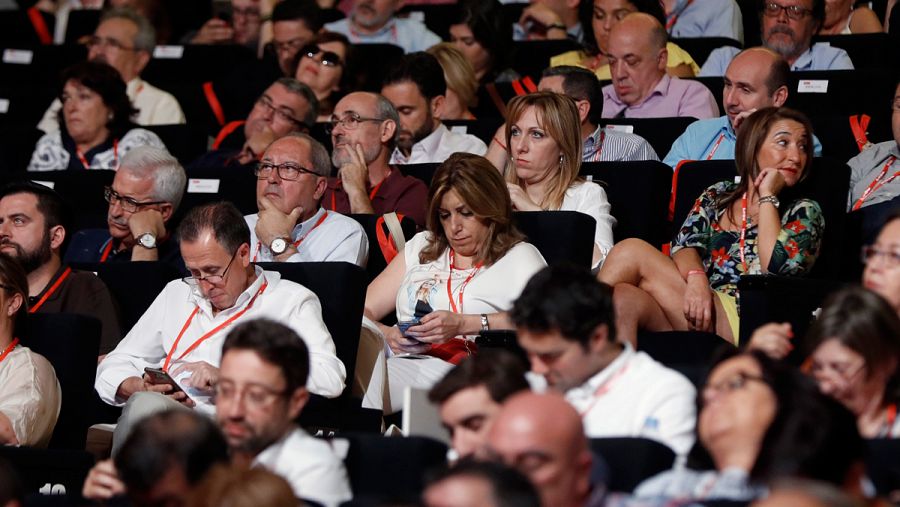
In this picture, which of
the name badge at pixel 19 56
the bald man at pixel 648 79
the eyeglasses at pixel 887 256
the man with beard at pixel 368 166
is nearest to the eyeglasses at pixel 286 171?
the man with beard at pixel 368 166

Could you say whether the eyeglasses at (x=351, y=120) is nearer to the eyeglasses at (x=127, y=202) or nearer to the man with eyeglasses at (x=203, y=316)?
the eyeglasses at (x=127, y=202)

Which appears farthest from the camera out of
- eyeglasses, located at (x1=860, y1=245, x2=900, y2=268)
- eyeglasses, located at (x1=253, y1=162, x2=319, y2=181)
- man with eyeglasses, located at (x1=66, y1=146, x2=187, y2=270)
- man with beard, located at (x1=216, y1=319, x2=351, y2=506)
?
man with eyeglasses, located at (x1=66, y1=146, x2=187, y2=270)

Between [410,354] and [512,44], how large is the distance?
263 centimetres

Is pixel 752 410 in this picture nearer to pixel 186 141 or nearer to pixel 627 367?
pixel 627 367

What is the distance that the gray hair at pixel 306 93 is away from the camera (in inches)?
241

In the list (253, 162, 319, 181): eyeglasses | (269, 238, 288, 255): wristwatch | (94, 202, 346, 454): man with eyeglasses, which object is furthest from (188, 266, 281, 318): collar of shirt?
(253, 162, 319, 181): eyeglasses

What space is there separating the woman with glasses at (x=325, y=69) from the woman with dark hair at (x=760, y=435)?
3822mm

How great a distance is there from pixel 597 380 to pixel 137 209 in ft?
8.45

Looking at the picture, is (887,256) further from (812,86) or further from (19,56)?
(19,56)

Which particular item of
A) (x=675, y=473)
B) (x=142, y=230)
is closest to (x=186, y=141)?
(x=142, y=230)

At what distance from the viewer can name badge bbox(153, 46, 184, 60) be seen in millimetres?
7480

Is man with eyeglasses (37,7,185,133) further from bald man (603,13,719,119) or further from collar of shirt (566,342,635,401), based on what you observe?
collar of shirt (566,342,635,401)

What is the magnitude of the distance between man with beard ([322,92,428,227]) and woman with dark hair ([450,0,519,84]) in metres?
1.22

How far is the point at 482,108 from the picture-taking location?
662 cm
